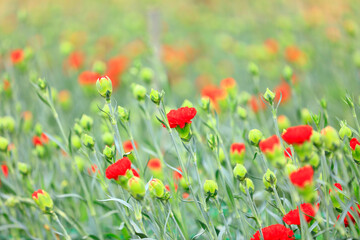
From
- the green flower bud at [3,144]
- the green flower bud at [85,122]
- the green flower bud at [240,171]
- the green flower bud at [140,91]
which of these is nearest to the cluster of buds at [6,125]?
the green flower bud at [3,144]

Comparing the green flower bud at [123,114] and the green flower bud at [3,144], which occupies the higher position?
the green flower bud at [123,114]

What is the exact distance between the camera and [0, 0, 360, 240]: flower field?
2.70 feet

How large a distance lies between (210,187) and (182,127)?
15 cm

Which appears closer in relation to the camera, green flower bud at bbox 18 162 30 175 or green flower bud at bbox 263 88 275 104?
green flower bud at bbox 263 88 275 104

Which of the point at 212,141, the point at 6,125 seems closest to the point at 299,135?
the point at 212,141

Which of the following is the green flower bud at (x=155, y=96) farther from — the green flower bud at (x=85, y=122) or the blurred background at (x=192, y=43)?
the blurred background at (x=192, y=43)

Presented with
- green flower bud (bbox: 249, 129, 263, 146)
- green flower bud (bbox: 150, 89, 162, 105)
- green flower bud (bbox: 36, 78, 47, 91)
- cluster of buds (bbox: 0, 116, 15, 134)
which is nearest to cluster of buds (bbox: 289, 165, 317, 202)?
green flower bud (bbox: 249, 129, 263, 146)

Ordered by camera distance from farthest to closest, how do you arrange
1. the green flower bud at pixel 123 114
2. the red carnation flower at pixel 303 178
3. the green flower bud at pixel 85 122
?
the green flower bud at pixel 85 122 → the green flower bud at pixel 123 114 → the red carnation flower at pixel 303 178

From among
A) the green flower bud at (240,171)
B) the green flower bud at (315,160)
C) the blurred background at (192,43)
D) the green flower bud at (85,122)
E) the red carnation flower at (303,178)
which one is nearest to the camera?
the red carnation flower at (303,178)

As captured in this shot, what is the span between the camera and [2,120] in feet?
4.07

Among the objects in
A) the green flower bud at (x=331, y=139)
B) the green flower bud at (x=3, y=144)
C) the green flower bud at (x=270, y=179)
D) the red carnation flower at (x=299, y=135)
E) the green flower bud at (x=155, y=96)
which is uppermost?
the green flower bud at (x=155, y=96)

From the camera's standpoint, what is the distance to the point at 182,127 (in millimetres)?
834

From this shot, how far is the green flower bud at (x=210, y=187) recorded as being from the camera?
88 cm

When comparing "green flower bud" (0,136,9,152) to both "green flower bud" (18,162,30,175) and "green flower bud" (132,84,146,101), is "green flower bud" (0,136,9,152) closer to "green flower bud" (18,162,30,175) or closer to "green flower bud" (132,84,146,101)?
"green flower bud" (18,162,30,175)
